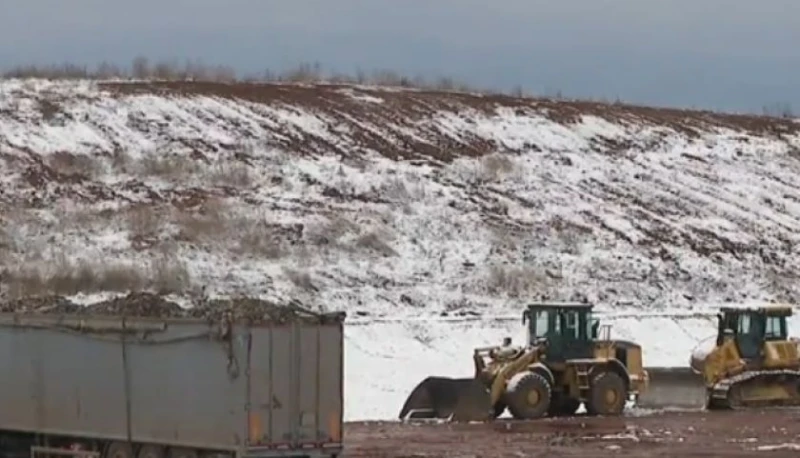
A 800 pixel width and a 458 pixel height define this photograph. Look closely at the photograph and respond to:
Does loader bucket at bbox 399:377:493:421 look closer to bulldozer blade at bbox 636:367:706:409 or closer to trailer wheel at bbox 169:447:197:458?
bulldozer blade at bbox 636:367:706:409

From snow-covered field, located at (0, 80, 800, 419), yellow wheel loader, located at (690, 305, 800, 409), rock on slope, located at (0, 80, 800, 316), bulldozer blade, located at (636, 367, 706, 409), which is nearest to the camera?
yellow wheel loader, located at (690, 305, 800, 409)

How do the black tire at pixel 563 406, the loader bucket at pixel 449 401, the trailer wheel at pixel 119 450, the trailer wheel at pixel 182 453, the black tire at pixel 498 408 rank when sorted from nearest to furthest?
the trailer wheel at pixel 182 453
the trailer wheel at pixel 119 450
the loader bucket at pixel 449 401
the black tire at pixel 498 408
the black tire at pixel 563 406

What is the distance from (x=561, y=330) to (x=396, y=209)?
660 inches

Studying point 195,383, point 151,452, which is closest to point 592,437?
point 151,452

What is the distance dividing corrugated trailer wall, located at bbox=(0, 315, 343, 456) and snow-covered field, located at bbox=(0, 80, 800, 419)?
39.6 feet

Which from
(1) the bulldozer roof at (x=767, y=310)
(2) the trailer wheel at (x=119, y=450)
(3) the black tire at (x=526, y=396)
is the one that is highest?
(1) the bulldozer roof at (x=767, y=310)

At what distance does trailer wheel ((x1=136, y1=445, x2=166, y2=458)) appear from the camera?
21.9 meters

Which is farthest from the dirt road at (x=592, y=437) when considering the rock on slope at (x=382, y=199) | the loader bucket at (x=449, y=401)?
the rock on slope at (x=382, y=199)

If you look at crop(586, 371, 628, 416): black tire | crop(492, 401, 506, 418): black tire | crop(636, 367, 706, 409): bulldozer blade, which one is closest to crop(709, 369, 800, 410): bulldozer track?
crop(636, 367, 706, 409): bulldozer blade

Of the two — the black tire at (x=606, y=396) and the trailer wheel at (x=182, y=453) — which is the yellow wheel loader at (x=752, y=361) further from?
the trailer wheel at (x=182, y=453)

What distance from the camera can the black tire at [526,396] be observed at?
1314 inches

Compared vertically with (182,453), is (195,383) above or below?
above

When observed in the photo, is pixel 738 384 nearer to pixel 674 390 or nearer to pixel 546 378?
pixel 674 390

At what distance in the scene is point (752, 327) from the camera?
3744cm
